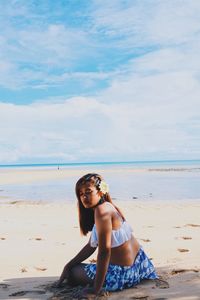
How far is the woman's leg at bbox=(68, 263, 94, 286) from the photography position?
527 cm

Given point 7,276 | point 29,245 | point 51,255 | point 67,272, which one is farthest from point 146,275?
point 29,245

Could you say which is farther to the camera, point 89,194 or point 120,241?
point 120,241

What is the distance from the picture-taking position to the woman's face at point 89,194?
4.87 meters

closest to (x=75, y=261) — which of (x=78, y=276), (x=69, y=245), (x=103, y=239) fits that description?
(x=78, y=276)

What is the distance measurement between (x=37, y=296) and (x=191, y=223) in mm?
6998

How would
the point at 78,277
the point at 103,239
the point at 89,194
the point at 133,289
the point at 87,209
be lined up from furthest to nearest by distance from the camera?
the point at 78,277 < the point at 87,209 < the point at 133,289 < the point at 89,194 < the point at 103,239

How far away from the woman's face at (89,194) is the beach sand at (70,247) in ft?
3.49

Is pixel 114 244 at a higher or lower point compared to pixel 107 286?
higher

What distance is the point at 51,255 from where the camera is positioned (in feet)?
25.8

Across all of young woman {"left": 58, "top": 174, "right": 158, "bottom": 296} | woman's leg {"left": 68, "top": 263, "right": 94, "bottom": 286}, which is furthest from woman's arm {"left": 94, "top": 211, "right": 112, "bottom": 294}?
woman's leg {"left": 68, "top": 263, "right": 94, "bottom": 286}

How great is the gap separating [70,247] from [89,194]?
4.03 meters

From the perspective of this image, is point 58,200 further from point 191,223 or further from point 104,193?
point 104,193

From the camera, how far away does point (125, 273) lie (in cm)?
512

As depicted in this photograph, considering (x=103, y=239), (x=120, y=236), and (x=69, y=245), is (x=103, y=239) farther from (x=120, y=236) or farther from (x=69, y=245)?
(x=69, y=245)
